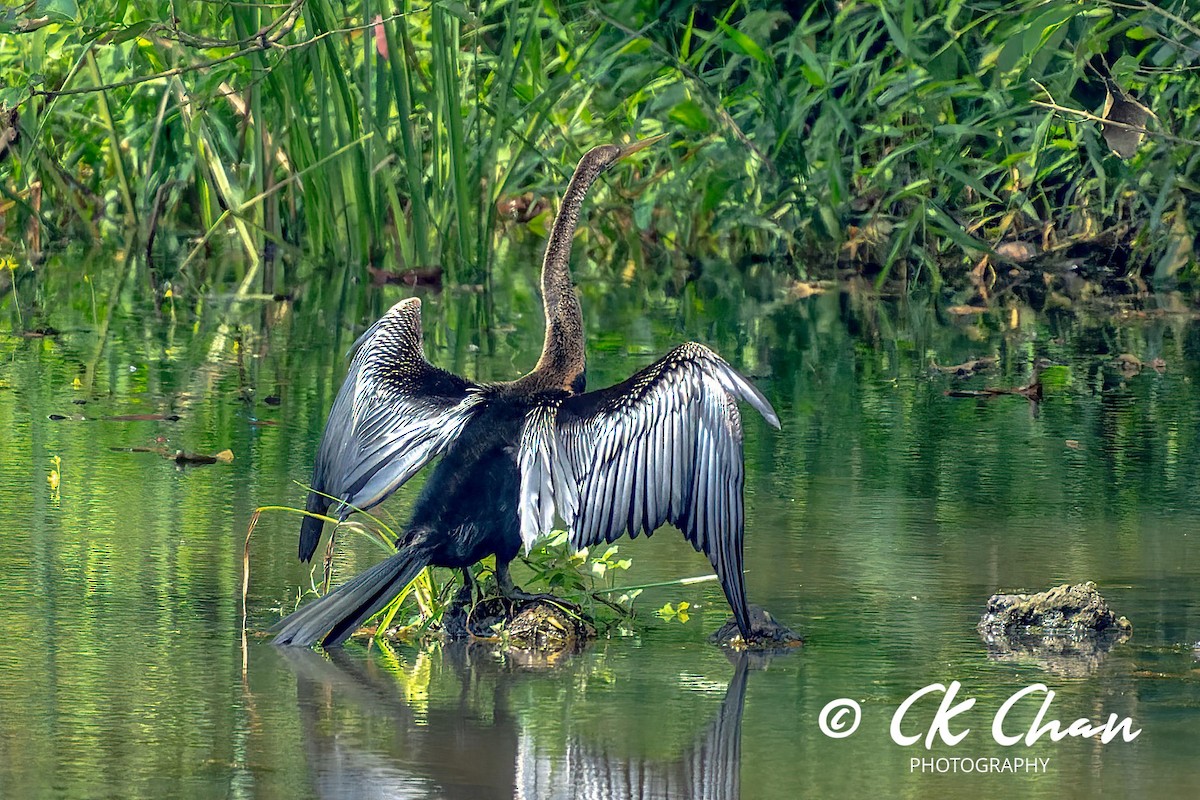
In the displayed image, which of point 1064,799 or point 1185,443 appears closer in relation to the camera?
point 1064,799

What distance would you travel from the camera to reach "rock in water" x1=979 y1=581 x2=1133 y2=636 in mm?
5625

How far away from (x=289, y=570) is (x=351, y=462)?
1.35ft

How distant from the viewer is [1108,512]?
23.8 feet

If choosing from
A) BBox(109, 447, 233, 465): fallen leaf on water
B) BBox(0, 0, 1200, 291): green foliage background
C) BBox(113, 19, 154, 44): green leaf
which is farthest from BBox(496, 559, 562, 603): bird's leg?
BBox(0, 0, 1200, 291): green foliage background

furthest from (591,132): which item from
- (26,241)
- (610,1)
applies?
(26,241)

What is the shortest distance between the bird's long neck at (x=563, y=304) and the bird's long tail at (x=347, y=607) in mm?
916

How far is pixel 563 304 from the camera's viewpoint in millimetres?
6504

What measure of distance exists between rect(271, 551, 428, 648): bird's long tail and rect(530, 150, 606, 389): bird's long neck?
92 centimetres

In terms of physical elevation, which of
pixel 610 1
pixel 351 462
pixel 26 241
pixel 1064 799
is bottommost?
pixel 1064 799

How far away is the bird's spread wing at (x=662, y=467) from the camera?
5621 mm

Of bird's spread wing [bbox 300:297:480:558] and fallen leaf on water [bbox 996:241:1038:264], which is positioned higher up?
fallen leaf on water [bbox 996:241:1038:264]

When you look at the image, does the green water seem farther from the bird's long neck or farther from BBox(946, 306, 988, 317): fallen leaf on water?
BBox(946, 306, 988, 317): fallen leaf on water

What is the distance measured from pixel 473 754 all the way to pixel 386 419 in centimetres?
173

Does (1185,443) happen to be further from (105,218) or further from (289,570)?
(105,218)
